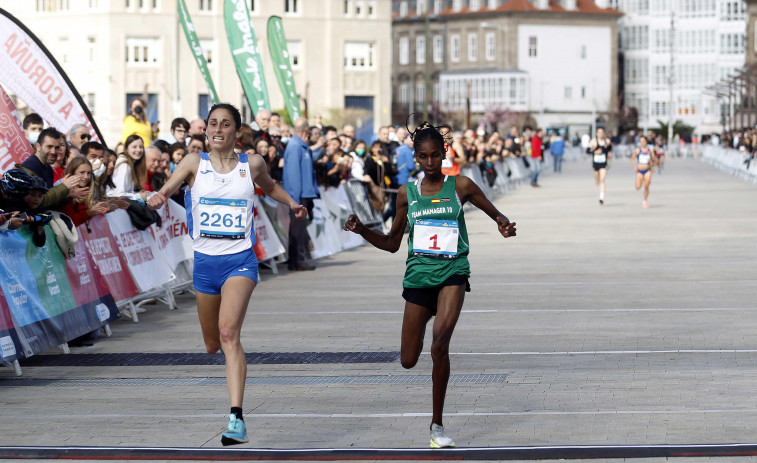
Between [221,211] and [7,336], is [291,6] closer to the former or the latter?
[7,336]

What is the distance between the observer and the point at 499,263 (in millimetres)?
19453

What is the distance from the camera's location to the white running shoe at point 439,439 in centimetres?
753

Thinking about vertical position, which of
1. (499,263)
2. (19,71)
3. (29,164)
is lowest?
(499,263)

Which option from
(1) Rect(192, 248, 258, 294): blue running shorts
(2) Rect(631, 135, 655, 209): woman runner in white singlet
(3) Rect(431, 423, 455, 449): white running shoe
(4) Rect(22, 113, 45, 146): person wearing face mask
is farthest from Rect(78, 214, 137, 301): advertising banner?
(2) Rect(631, 135, 655, 209): woman runner in white singlet

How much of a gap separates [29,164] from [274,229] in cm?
714

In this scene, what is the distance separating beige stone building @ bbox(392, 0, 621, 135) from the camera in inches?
5315

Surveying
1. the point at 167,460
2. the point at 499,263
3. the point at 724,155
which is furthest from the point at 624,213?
the point at 724,155

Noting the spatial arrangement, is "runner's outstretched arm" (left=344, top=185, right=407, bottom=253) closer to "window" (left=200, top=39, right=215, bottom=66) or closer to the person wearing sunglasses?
the person wearing sunglasses

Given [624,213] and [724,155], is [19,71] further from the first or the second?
[724,155]

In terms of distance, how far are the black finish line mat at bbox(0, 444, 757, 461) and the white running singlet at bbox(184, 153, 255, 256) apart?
47.4 inches

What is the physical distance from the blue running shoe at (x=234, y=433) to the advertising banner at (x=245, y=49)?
17.2 metres

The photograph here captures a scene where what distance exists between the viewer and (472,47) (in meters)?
139

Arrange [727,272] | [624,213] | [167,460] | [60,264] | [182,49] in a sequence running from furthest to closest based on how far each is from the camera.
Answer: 1. [182,49]
2. [624,213]
3. [727,272]
4. [60,264]
5. [167,460]

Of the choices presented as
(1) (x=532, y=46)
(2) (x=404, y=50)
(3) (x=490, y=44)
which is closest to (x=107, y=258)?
(1) (x=532, y=46)
